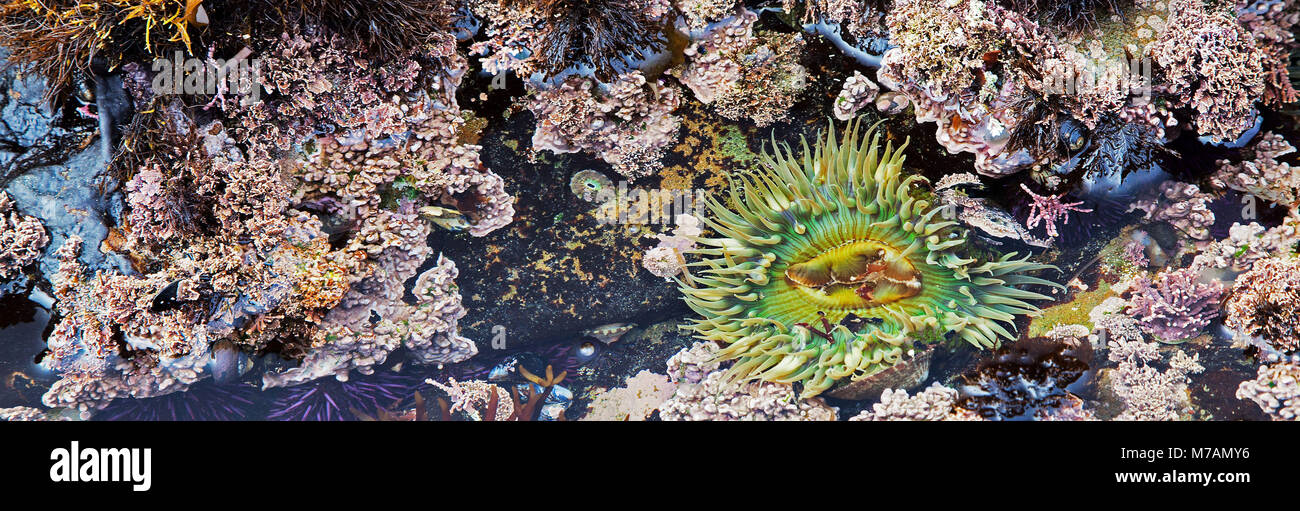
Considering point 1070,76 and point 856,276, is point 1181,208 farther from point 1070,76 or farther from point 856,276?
point 856,276

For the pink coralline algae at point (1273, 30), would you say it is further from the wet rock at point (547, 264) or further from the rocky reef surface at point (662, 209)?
the wet rock at point (547, 264)

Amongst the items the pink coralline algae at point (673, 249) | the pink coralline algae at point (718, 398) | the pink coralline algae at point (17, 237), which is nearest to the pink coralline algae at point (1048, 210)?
the pink coralline algae at point (718, 398)

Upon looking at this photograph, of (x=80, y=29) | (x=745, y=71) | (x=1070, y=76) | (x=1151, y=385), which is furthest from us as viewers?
(x=1151, y=385)

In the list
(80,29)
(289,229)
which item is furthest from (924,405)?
(80,29)
